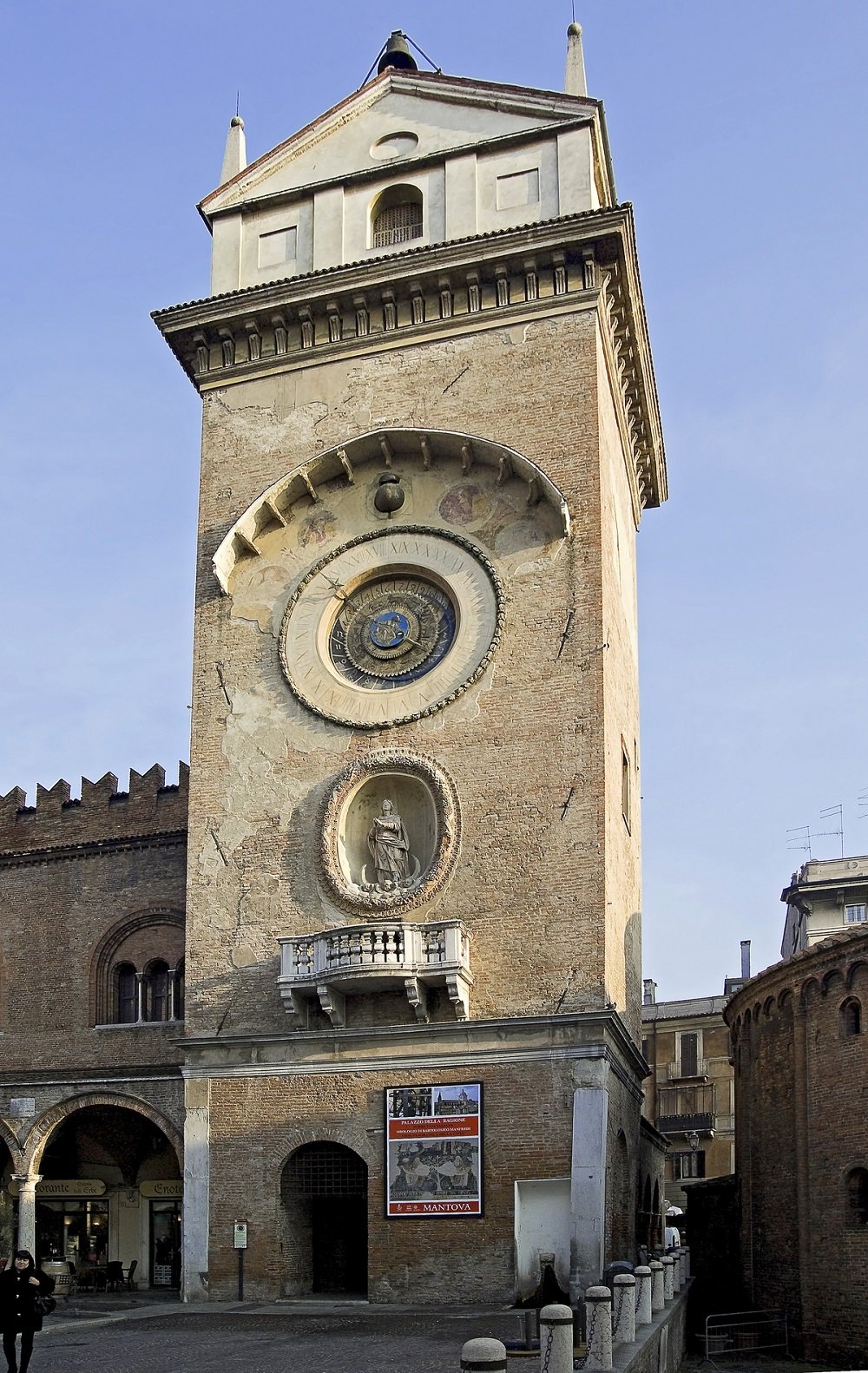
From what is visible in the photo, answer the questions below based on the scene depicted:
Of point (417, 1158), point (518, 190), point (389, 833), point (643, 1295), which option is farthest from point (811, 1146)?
point (518, 190)

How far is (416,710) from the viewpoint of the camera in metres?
27.0

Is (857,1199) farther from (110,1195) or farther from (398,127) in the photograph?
(398,127)

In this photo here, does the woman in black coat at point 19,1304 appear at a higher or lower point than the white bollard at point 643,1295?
higher

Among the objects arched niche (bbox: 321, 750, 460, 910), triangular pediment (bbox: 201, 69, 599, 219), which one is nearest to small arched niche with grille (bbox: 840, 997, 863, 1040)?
arched niche (bbox: 321, 750, 460, 910)

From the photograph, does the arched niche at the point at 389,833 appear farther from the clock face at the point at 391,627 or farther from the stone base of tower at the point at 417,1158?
the stone base of tower at the point at 417,1158

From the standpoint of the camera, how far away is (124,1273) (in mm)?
31484

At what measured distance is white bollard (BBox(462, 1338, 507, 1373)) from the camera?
1194 cm

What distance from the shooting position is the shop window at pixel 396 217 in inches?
1201

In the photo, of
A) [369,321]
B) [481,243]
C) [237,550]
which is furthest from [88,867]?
[481,243]

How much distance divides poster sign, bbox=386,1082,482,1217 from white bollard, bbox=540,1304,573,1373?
10.1m

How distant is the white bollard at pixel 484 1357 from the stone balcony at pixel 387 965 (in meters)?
12.3

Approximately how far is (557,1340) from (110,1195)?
831 inches

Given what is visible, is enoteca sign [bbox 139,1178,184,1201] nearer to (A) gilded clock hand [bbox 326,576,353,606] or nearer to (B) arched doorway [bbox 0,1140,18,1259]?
(B) arched doorway [bbox 0,1140,18,1259]

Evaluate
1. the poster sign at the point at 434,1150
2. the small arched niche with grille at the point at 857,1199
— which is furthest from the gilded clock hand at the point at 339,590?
the small arched niche with grille at the point at 857,1199
